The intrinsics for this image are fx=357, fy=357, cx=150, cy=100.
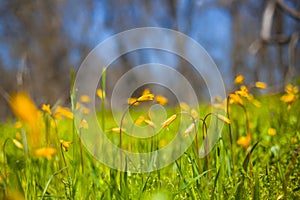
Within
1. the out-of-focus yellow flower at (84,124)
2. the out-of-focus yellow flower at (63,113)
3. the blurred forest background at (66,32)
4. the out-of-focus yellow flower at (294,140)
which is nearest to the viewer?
the out-of-focus yellow flower at (84,124)

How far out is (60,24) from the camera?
32.1 feet

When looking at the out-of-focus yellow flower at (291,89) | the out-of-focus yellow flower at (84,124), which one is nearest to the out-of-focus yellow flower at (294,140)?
the out-of-focus yellow flower at (291,89)

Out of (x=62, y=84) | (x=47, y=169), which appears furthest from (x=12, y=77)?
(x=47, y=169)

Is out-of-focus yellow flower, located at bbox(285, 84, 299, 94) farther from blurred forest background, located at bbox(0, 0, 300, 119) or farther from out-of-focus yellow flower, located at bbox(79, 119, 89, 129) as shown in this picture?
blurred forest background, located at bbox(0, 0, 300, 119)

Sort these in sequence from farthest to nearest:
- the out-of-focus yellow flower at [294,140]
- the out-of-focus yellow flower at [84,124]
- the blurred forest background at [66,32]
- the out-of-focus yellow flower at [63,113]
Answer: the blurred forest background at [66,32]
the out-of-focus yellow flower at [294,140]
the out-of-focus yellow flower at [63,113]
the out-of-focus yellow flower at [84,124]

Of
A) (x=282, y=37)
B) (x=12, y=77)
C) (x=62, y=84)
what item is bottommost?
(x=282, y=37)

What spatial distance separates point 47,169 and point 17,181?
1.92ft

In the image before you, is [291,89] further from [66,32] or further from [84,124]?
[66,32]

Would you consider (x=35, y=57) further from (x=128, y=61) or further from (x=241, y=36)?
(x=241, y=36)

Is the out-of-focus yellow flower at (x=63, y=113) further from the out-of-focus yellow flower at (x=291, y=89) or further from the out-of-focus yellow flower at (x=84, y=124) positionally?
the out-of-focus yellow flower at (x=291, y=89)

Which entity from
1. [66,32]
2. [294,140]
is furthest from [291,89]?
[66,32]

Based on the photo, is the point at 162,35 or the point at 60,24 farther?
the point at 60,24

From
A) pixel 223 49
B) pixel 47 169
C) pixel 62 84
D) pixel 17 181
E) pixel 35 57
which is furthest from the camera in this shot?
pixel 223 49

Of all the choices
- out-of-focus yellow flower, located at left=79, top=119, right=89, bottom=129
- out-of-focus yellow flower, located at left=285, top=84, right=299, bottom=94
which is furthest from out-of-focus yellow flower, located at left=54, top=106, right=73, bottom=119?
out-of-focus yellow flower, located at left=285, top=84, right=299, bottom=94
